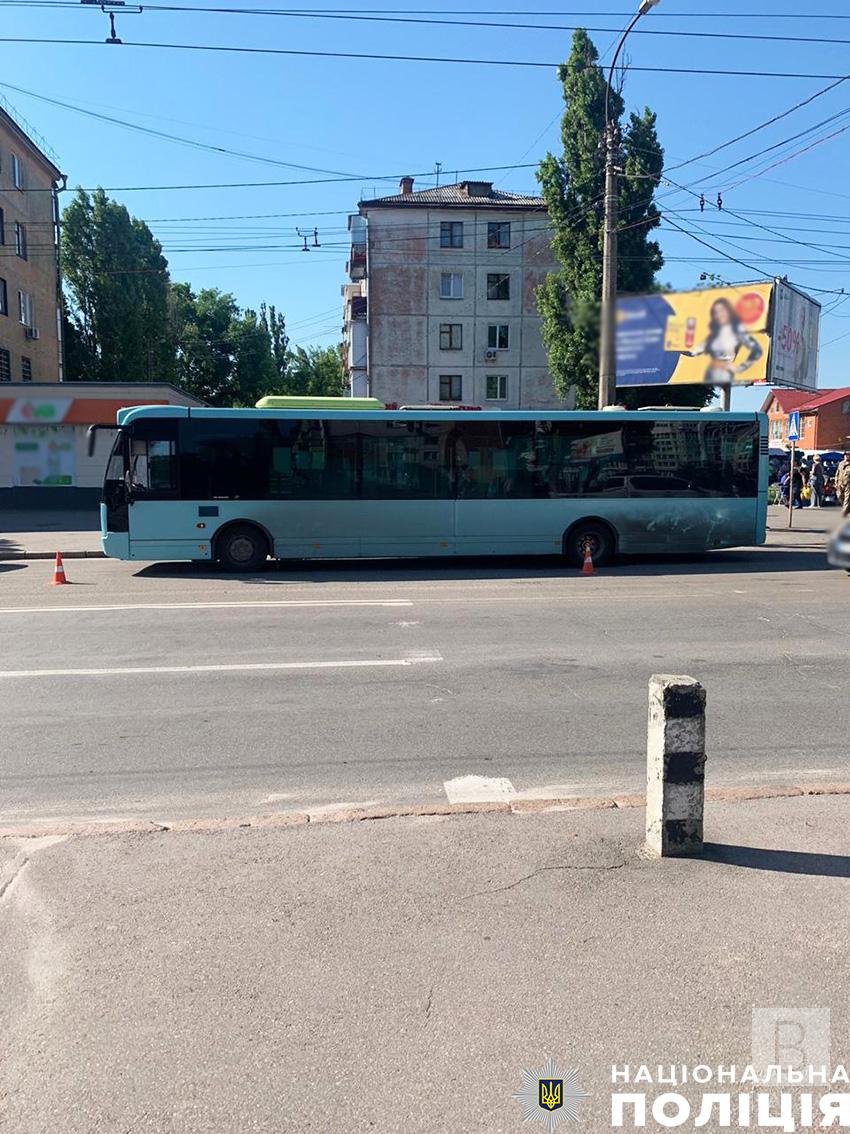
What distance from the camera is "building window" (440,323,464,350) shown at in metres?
43.4

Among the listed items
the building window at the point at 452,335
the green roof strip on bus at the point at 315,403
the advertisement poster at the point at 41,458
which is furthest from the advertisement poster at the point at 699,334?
the building window at the point at 452,335

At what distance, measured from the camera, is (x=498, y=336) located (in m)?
43.2

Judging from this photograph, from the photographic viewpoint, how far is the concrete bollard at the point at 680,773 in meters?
3.97

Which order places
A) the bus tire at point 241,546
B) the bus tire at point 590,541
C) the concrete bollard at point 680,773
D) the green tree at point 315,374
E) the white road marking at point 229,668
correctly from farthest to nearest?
1. the green tree at point 315,374
2. the bus tire at point 590,541
3. the bus tire at point 241,546
4. the white road marking at point 229,668
5. the concrete bollard at point 680,773

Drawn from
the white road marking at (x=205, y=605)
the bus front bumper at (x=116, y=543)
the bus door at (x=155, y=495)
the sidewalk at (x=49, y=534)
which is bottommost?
the white road marking at (x=205, y=605)

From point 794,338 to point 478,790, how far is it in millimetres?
3079

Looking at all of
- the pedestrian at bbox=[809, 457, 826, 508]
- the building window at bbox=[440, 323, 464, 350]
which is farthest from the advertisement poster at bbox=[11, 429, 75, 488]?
the pedestrian at bbox=[809, 457, 826, 508]

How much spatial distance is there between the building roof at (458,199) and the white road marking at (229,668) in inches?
1352

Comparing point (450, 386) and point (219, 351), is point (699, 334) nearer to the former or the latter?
point (450, 386)

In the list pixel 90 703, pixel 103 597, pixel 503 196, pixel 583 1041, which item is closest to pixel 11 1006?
pixel 583 1041

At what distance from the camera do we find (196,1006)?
2906mm

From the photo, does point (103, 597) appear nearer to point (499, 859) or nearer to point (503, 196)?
point (499, 859)

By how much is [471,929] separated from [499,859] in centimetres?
62
